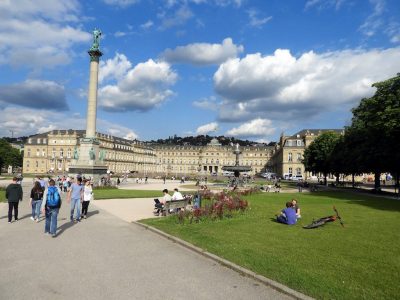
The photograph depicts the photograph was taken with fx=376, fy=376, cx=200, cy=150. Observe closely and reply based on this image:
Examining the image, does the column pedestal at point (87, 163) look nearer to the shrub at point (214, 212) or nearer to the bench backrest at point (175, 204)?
the bench backrest at point (175, 204)

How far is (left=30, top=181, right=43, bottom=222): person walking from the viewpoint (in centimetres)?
1675

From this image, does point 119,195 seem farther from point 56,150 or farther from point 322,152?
point 56,150

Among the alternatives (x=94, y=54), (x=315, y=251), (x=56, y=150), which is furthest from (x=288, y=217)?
(x=56, y=150)

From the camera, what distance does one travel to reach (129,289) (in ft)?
25.3

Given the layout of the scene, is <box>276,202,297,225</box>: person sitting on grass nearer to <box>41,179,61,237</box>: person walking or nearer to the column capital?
<box>41,179,61,237</box>: person walking

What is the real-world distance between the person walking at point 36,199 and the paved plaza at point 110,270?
9.30ft

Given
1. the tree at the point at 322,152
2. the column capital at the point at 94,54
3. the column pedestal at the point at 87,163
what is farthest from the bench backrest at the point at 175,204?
the tree at the point at 322,152

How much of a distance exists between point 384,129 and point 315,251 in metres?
26.8

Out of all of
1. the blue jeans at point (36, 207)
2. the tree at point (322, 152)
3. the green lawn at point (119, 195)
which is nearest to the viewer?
the blue jeans at point (36, 207)

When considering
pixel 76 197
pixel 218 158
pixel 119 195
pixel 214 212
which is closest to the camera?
pixel 76 197

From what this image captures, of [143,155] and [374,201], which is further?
[143,155]

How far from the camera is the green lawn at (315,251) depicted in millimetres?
7789

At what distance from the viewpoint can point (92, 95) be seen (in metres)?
49.1

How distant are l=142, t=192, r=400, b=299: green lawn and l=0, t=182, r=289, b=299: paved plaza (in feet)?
2.80
